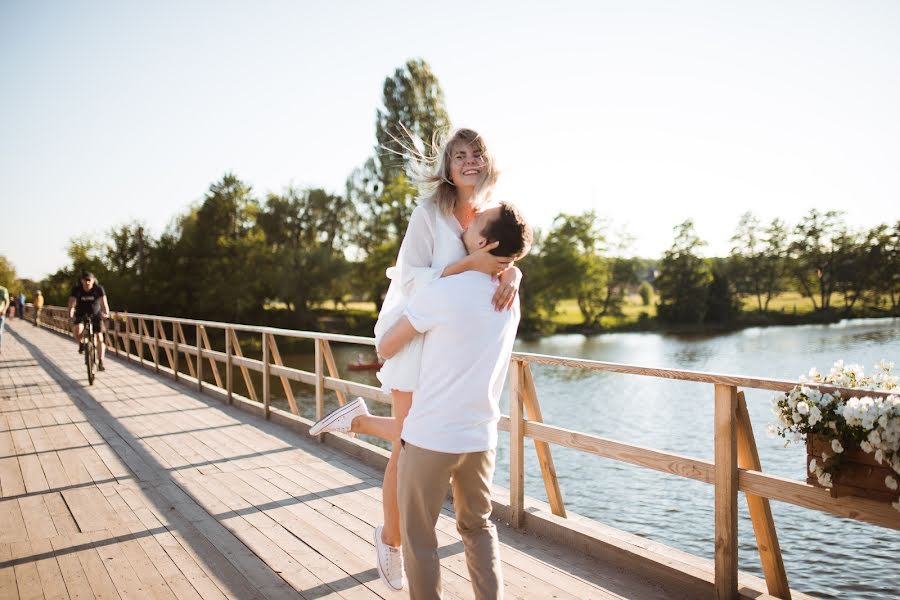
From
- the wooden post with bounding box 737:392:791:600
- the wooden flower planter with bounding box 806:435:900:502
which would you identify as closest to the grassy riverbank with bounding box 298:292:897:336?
the wooden post with bounding box 737:392:791:600

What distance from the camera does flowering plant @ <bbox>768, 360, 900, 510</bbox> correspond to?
204 centimetres

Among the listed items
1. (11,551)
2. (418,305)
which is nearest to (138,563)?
(11,551)

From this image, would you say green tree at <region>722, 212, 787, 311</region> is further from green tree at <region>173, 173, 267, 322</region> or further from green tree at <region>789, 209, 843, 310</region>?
green tree at <region>173, 173, 267, 322</region>

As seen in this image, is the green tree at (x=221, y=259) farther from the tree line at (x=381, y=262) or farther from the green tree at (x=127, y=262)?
the green tree at (x=127, y=262)

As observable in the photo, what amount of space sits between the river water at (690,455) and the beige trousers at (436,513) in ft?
8.20

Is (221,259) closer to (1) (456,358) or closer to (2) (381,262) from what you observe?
(2) (381,262)

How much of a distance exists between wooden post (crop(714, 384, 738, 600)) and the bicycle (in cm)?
921

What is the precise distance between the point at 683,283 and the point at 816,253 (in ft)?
50.5

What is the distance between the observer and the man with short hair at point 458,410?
1.83 meters

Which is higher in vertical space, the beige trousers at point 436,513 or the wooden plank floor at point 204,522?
the beige trousers at point 436,513

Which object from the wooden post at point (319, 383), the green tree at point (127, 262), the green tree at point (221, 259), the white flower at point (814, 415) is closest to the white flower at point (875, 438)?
the white flower at point (814, 415)

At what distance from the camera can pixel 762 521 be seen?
264 cm

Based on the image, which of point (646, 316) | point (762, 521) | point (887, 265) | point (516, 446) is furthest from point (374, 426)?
point (887, 265)

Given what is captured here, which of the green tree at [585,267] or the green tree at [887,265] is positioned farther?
the green tree at [887,265]
